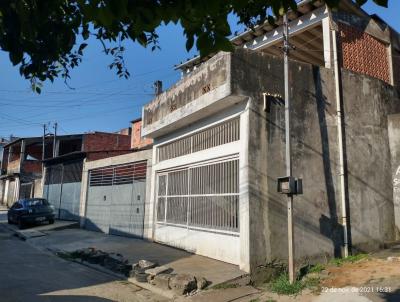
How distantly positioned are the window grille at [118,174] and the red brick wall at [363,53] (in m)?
7.75

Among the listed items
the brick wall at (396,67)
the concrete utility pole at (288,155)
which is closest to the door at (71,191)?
the concrete utility pole at (288,155)

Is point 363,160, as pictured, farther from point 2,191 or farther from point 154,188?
point 2,191

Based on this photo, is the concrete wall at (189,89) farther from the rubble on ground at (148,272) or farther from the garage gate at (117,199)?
the rubble on ground at (148,272)

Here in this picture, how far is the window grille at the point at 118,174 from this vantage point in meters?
15.2

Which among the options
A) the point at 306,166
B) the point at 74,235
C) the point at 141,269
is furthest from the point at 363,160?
the point at 74,235

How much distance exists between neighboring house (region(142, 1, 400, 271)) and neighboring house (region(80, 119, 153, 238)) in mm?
2073

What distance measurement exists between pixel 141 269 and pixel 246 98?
4.50 metres

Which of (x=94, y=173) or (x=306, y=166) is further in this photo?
(x=94, y=173)

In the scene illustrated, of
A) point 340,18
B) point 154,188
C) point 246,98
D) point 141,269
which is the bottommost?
A: point 141,269

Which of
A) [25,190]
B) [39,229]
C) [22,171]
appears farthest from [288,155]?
[22,171]

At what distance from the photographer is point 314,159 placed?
962cm

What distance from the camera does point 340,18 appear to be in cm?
1136

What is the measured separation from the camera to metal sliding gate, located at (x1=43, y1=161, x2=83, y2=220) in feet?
68.6

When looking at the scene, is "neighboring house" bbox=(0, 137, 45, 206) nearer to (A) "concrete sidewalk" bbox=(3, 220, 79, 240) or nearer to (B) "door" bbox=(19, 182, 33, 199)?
(B) "door" bbox=(19, 182, 33, 199)
